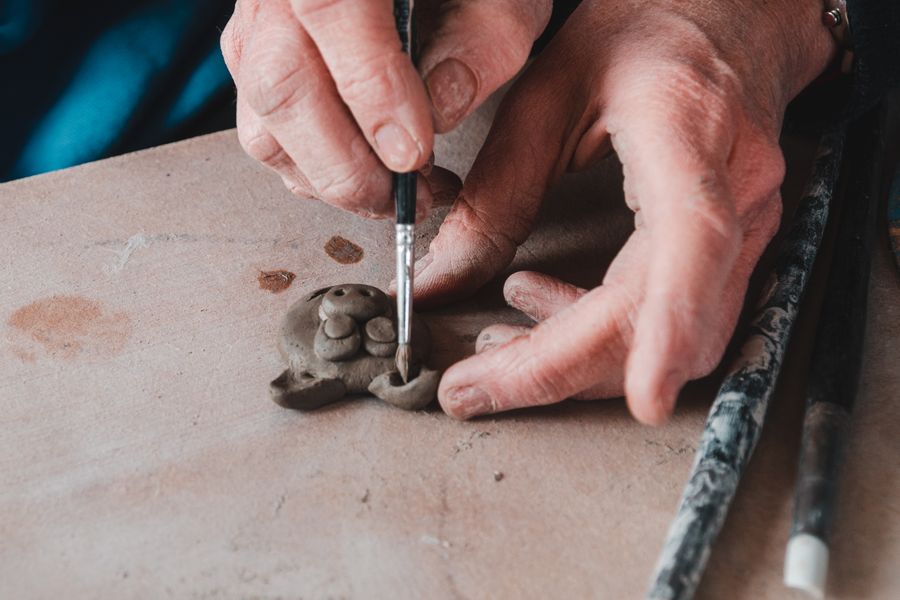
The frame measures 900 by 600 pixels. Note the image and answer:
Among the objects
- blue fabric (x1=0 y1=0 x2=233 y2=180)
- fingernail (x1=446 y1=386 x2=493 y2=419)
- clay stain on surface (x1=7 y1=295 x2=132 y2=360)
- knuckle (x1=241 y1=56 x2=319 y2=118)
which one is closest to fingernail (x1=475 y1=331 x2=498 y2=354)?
fingernail (x1=446 y1=386 x2=493 y2=419)

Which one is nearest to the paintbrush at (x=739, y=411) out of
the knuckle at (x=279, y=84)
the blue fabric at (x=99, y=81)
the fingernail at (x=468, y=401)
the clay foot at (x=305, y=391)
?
the fingernail at (x=468, y=401)

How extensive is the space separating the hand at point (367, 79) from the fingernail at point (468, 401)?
324mm

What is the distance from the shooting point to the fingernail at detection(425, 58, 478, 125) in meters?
1.21

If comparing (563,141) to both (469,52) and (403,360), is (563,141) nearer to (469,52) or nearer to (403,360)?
(469,52)

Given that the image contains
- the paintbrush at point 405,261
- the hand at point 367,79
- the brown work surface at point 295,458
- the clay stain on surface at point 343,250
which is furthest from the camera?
the clay stain on surface at point 343,250

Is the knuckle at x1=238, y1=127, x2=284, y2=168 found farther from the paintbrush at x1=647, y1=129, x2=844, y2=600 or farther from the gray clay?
the paintbrush at x1=647, y1=129, x2=844, y2=600

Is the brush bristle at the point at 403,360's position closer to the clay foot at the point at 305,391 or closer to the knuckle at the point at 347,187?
the clay foot at the point at 305,391

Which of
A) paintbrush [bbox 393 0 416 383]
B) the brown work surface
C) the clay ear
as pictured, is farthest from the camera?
the clay ear

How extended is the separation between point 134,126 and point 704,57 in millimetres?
1227

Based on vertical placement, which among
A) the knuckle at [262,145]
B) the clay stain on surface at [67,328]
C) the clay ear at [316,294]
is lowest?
the clay stain on surface at [67,328]

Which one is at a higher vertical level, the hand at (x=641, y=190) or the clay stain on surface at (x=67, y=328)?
the hand at (x=641, y=190)

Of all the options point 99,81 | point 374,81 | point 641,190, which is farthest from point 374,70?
point 99,81

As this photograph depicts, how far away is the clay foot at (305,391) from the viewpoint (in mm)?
1207

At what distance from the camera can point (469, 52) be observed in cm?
122
